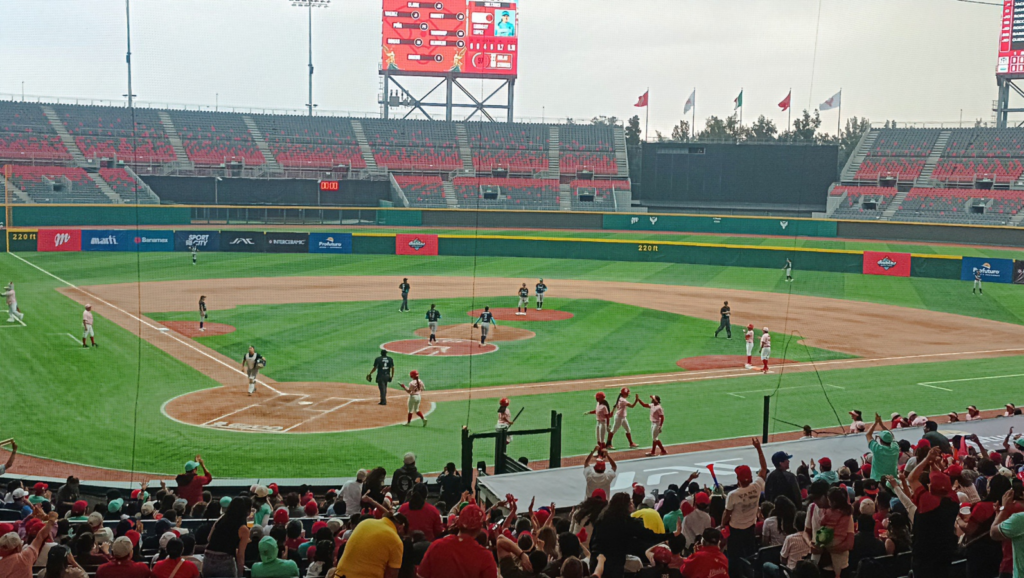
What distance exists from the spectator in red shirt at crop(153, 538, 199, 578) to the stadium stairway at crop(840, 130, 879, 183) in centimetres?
7639

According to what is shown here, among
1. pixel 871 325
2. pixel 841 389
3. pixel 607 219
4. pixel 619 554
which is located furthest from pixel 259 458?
pixel 607 219

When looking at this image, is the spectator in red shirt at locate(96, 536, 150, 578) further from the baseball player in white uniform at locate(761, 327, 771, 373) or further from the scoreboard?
the scoreboard

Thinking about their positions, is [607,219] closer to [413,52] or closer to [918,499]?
[413,52]

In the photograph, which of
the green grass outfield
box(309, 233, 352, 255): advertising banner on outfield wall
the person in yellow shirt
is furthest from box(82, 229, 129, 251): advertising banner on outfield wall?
the person in yellow shirt

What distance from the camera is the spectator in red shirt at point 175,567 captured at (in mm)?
6324

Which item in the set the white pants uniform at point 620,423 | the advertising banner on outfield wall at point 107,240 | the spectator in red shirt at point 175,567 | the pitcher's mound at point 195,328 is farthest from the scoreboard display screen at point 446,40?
the spectator in red shirt at point 175,567

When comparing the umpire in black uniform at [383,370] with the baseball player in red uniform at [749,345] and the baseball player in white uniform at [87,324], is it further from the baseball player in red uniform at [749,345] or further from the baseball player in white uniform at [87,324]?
the baseball player in red uniform at [749,345]

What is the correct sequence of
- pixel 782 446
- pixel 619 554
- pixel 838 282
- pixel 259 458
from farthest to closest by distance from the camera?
pixel 838 282 < pixel 259 458 < pixel 782 446 < pixel 619 554

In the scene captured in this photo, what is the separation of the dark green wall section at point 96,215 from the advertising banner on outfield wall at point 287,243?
9636mm

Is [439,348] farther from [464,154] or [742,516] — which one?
[464,154]

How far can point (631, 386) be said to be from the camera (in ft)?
75.3

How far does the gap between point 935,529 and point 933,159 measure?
77439mm

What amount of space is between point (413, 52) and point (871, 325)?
54935 mm

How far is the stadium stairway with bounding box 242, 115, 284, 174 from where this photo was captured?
233 ft
